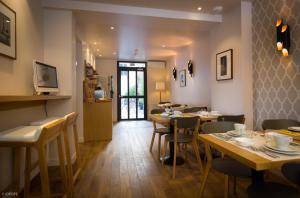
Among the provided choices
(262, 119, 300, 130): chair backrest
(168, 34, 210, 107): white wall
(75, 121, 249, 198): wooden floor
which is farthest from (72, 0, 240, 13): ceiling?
(75, 121, 249, 198): wooden floor

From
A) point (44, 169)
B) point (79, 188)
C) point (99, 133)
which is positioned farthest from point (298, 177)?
point (99, 133)

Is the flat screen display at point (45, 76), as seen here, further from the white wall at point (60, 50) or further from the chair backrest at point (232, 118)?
the chair backrest at point (232, 118)

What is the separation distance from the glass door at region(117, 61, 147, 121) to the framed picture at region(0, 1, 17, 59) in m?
5.73

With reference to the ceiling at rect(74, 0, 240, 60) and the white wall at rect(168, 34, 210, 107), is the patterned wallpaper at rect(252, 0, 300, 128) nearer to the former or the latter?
the ceiling at rect(74, 0, 240, 60)

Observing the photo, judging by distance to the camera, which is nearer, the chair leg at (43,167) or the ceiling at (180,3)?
the chair leg at (43,167)

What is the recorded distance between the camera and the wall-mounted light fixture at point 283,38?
2.33 metres

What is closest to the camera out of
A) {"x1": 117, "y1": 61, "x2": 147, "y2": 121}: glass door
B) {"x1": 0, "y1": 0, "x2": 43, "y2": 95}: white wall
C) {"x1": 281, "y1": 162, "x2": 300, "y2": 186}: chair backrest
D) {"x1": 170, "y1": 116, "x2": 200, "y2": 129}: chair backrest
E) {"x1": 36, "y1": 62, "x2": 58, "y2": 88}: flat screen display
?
{"x1": 281, "y1": 162, "x2": 300, "y2": 186}: chair backrest

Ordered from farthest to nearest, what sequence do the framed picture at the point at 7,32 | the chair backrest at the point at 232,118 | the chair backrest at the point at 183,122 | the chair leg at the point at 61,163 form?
the chair backrest at the point at 232,118
the chair backrest at the point at 183,122
the framed picture at the point at 7,32
the chair leg at the point at 61,163

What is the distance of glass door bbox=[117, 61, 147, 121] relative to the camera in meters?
7.84

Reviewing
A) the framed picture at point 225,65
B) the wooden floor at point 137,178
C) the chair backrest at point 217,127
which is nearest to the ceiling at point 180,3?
the framed picture at point 225,65

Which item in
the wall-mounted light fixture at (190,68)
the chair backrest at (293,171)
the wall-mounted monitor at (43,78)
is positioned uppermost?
the wall-mounted light fixture at (190,68)

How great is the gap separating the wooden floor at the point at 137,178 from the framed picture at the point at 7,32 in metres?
1.70

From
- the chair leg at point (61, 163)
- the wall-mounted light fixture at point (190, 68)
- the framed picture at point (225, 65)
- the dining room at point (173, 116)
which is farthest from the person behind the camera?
the wall-mounted light fixture at point (190, 68)

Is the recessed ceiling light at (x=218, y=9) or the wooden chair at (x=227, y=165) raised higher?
the recessed ceiling light at (x=218, y=9)
